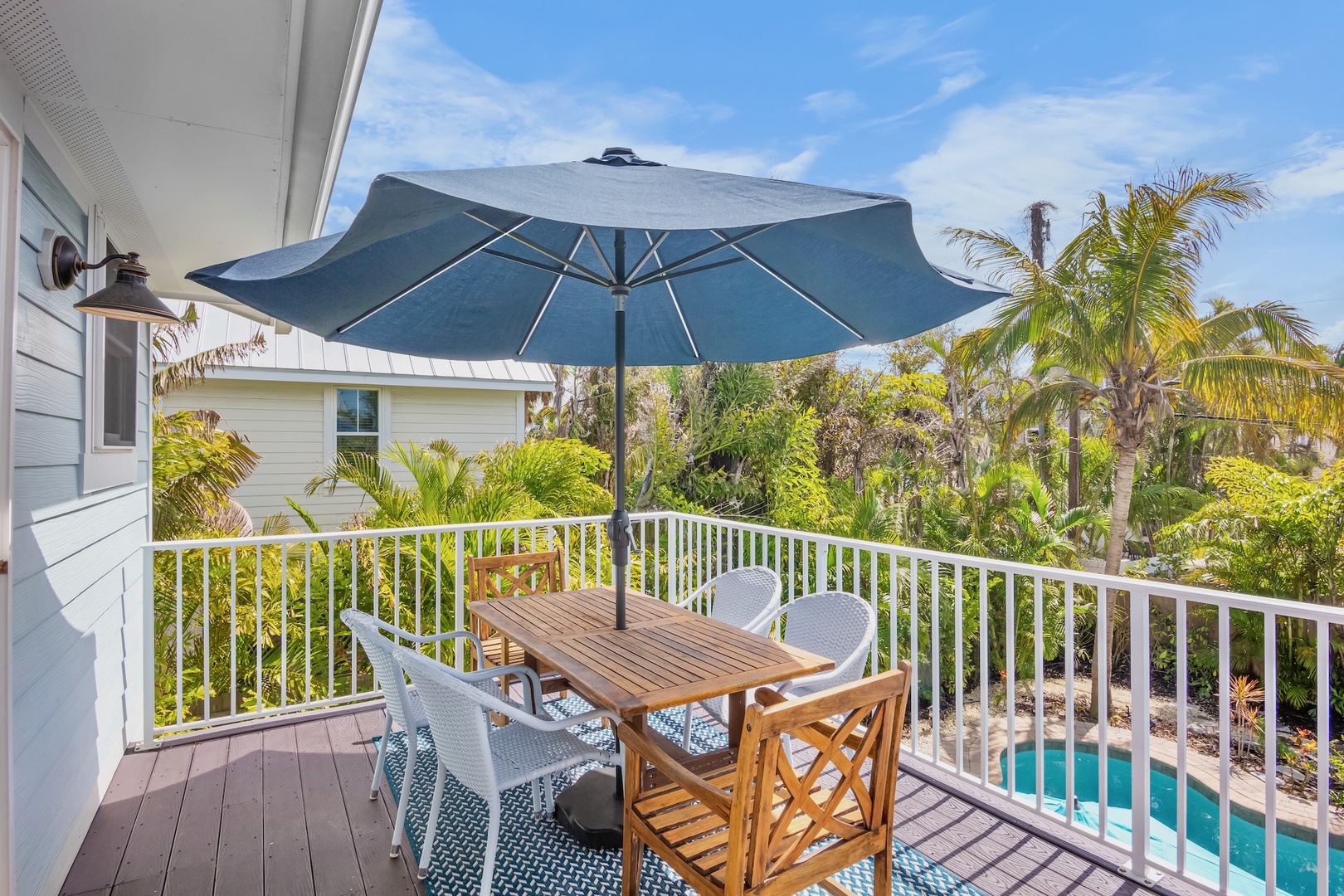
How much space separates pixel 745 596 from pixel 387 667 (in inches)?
63.1

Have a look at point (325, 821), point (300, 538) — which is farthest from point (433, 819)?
point (300, 538)

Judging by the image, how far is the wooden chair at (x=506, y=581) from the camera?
11.3 ft

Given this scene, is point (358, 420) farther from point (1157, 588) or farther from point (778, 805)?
point (1157, 588)

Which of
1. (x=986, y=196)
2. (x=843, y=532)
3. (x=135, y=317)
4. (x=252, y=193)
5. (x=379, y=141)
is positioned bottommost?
(x=843, y=532)

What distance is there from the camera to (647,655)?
93.5 inches

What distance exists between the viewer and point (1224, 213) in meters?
8.54

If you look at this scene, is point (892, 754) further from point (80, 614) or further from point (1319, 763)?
point (80, 614)

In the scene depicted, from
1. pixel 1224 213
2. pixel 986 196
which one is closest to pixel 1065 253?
pixel 1224 213

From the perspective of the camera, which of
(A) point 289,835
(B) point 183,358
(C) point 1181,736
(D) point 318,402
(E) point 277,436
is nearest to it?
(C) point 1181,736

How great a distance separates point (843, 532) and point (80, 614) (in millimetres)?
8460

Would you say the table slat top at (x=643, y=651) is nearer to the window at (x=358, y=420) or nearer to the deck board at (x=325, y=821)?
the deck board at (x=325, y=821)

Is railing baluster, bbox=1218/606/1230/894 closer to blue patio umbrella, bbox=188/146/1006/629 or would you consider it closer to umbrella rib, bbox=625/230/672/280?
blue patio umbrella, bbox=188/146/1006/629

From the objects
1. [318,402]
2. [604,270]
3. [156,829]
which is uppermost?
[604,270]

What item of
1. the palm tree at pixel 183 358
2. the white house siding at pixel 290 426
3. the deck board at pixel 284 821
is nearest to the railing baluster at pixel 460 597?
the deck board at pixel 284 821
